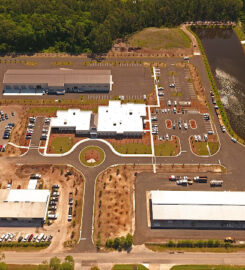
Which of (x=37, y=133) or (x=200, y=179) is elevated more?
(x=37, y=133)

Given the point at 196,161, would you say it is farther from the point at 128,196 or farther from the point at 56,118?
the point at 56,118

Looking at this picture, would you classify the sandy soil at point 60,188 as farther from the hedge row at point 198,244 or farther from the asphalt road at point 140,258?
the hedge row at point 198,244

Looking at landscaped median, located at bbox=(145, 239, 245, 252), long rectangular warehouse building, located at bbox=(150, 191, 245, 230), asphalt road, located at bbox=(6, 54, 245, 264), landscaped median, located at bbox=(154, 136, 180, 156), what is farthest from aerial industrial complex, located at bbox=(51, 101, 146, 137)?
landscaped median, located at bbox=(145, 239, 245, 252)

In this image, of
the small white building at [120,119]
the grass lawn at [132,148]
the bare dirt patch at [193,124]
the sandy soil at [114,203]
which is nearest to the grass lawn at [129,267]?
the sandy soil at [114,203]

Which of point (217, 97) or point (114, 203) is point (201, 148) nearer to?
point (217, 97)

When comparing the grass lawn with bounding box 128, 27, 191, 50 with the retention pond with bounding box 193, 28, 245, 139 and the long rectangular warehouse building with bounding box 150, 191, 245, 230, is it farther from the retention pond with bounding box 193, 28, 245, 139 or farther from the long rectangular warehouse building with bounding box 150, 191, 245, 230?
the long rectangular warehouse building with bounding box 150, 191, 245, 230

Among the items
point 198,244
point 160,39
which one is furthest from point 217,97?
point 198,244

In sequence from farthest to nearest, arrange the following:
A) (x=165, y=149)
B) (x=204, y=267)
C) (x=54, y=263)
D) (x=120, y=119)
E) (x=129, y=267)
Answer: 1. (x=120, y=119)
2. (x=165, y=149)
3. (x=129, y=267)
4. (x=204, y=267)
5. (x=54, y=263)
